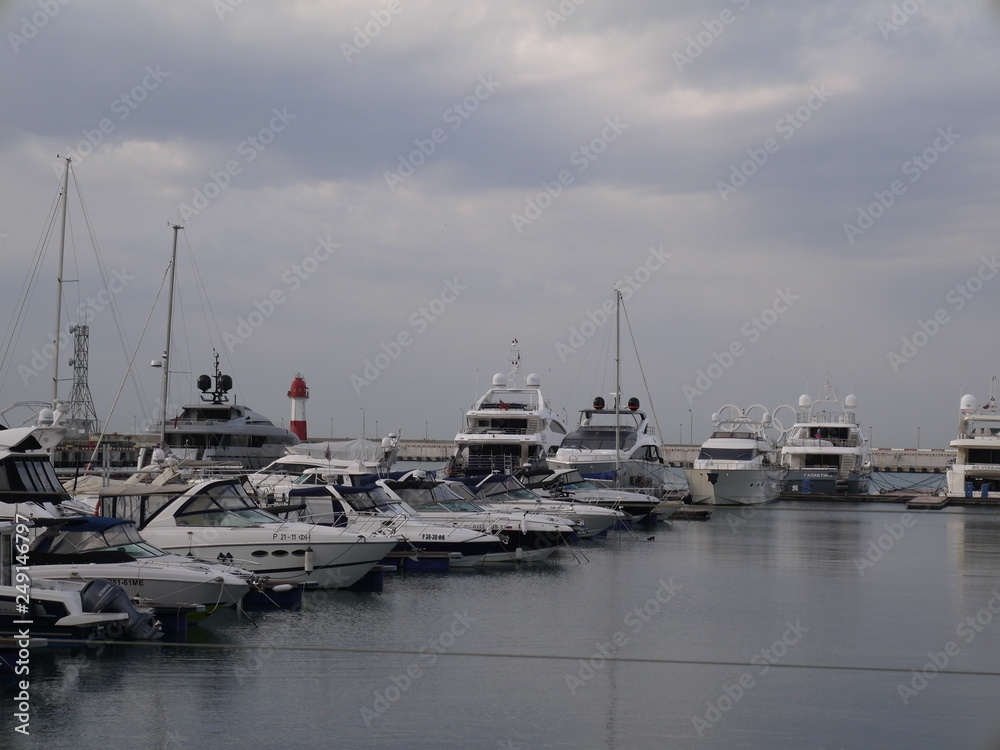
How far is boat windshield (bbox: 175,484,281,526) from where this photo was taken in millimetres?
22422

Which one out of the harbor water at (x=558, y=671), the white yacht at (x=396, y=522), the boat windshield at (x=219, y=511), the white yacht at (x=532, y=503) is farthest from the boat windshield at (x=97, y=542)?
the white yacht at (x=532, y=503)

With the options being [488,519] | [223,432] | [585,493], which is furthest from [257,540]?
[223,432]

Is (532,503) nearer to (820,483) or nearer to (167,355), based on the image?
(167,355)

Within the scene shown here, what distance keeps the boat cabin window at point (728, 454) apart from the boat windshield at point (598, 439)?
502 cm

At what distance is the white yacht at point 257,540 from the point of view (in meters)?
21.9

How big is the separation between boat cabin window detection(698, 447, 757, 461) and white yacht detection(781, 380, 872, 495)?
9062 millimetres

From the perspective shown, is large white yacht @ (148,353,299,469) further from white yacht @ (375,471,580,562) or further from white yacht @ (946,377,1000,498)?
white yacht @ (946,377,1000,498)

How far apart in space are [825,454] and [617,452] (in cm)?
2321

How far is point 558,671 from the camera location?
16.2m

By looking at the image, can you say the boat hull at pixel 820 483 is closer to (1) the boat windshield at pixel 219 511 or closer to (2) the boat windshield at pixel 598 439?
(2) the boat windshield at pixel 598 439

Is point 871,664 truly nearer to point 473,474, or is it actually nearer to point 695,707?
point 695,707

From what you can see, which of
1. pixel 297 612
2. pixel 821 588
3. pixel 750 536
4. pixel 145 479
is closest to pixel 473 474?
pixel 750 536

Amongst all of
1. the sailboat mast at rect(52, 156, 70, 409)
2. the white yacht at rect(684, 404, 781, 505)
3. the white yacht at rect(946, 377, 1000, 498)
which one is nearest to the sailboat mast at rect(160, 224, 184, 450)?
the sailboat mast at rect(52, 156, 70, 409)

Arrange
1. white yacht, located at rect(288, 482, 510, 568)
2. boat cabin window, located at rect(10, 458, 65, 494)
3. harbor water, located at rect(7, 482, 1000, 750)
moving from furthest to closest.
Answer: white yacht, located at rect(288, 482, 510, 568), boat cabin window, located at rect(10, 458, 65, 494), harbor water, located at rect(7, 482, 1000, 750)
